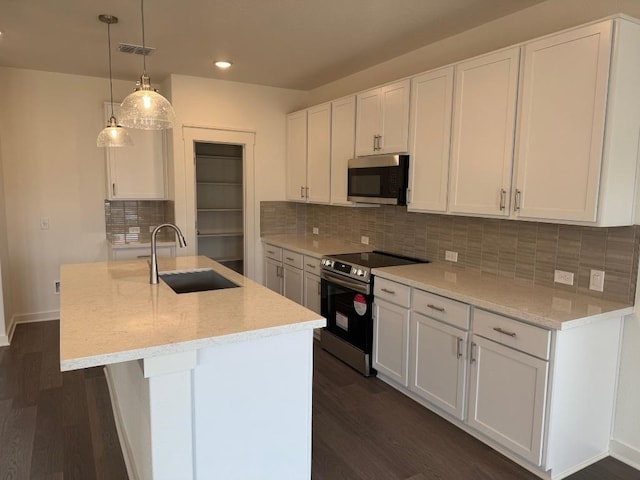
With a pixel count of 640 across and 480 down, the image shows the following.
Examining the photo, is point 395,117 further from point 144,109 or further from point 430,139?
point 144,109

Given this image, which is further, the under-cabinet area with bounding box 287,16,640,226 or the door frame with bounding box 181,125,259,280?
the door frame with bounding box 181,125,259,280

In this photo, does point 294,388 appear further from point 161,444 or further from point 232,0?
point 232,0

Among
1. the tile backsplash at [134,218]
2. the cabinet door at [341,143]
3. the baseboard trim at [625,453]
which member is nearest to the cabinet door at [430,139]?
the cabinet door at [341,143]

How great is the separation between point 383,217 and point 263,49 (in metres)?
1.83

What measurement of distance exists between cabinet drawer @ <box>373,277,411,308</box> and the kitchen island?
105 centimetres

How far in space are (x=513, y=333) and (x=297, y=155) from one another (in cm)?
333

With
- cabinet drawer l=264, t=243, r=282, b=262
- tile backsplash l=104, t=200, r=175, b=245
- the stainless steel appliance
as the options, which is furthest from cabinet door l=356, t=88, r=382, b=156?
tile backsplash l=104, t=200, r=175, b=245

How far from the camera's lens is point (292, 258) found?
179 inches

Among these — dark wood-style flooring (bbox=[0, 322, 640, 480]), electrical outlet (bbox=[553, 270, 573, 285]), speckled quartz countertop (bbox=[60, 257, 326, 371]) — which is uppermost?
electrical outlet (bbox=[553, 270, 573, 285])

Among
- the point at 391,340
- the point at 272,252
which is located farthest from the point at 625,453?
the point at 272,252

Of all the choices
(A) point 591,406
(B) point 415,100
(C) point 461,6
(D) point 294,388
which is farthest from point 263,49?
(A) point 591,406

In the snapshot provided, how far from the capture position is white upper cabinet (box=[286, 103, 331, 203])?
4.44 m

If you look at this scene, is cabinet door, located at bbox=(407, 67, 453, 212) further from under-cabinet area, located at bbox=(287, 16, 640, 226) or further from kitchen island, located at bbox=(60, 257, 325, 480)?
kitchen island, located at bbox=(60, 257, 325, 480)

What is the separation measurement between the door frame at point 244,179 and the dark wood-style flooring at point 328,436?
179cm
